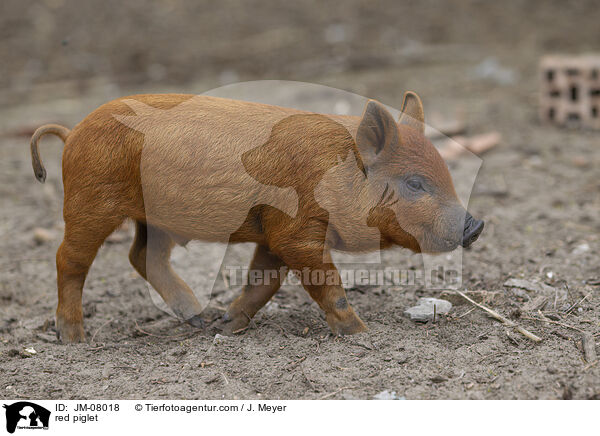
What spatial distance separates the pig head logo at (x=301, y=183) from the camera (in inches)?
141

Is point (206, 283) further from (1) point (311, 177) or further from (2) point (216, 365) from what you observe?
(1) point (311, 177)

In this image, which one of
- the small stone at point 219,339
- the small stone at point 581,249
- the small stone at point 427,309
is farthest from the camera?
the small stone at point 581,249

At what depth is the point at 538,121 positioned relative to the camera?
8320 millimetres

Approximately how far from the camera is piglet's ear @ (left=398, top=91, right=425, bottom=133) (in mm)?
3807

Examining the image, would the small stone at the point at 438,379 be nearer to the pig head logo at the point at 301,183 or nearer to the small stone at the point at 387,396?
the small stone at the point at 387,396

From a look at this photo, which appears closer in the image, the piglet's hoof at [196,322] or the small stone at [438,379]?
the small stone at [438,379]

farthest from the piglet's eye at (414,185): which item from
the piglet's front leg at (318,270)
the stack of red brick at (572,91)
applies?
the stack of red brick at (572,91)

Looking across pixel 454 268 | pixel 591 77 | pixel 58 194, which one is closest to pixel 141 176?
pixel 454 268

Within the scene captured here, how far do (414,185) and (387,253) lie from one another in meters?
1.93

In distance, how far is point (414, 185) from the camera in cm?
361

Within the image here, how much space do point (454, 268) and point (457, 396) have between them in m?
1.89

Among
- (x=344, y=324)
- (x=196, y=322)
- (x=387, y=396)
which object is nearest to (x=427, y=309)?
(x=344, y=324)

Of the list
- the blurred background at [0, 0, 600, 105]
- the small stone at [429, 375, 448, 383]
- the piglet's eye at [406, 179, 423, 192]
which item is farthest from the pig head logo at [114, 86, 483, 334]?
the blurred background at [0, 0, 600, 105]
